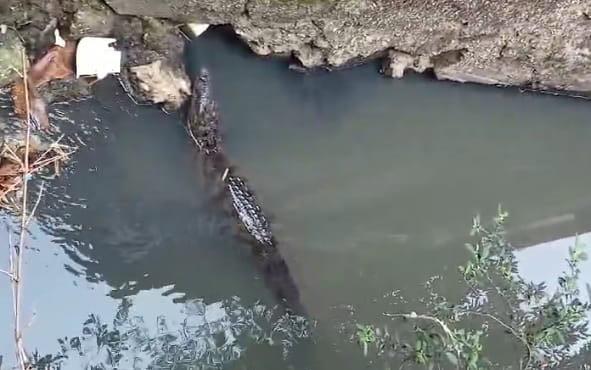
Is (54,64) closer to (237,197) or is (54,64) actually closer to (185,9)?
(185,9)

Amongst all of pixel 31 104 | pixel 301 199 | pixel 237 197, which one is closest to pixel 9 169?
pixel 31 104

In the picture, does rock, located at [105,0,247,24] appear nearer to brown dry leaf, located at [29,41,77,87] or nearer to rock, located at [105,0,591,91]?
rock, located at [105,0,591,91]

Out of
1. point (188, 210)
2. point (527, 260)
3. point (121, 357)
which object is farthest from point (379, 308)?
point (121, 357)

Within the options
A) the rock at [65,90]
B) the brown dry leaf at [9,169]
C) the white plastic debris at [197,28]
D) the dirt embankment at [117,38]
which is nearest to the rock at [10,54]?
the dirt embankment at [117,38]

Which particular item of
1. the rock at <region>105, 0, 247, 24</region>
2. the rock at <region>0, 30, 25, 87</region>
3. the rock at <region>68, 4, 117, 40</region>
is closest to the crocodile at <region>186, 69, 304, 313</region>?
the rock at <region>105, 0, 247, 24</region>

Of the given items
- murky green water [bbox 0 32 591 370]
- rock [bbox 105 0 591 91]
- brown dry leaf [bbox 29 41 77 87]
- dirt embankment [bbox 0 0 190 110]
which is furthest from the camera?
murky green water [bbox 0 32 591 370]

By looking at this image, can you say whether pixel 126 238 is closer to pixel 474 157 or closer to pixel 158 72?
pixel 158 72

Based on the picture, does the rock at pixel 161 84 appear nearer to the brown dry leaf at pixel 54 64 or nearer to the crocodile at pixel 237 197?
the crocodile at pixel 237 197
